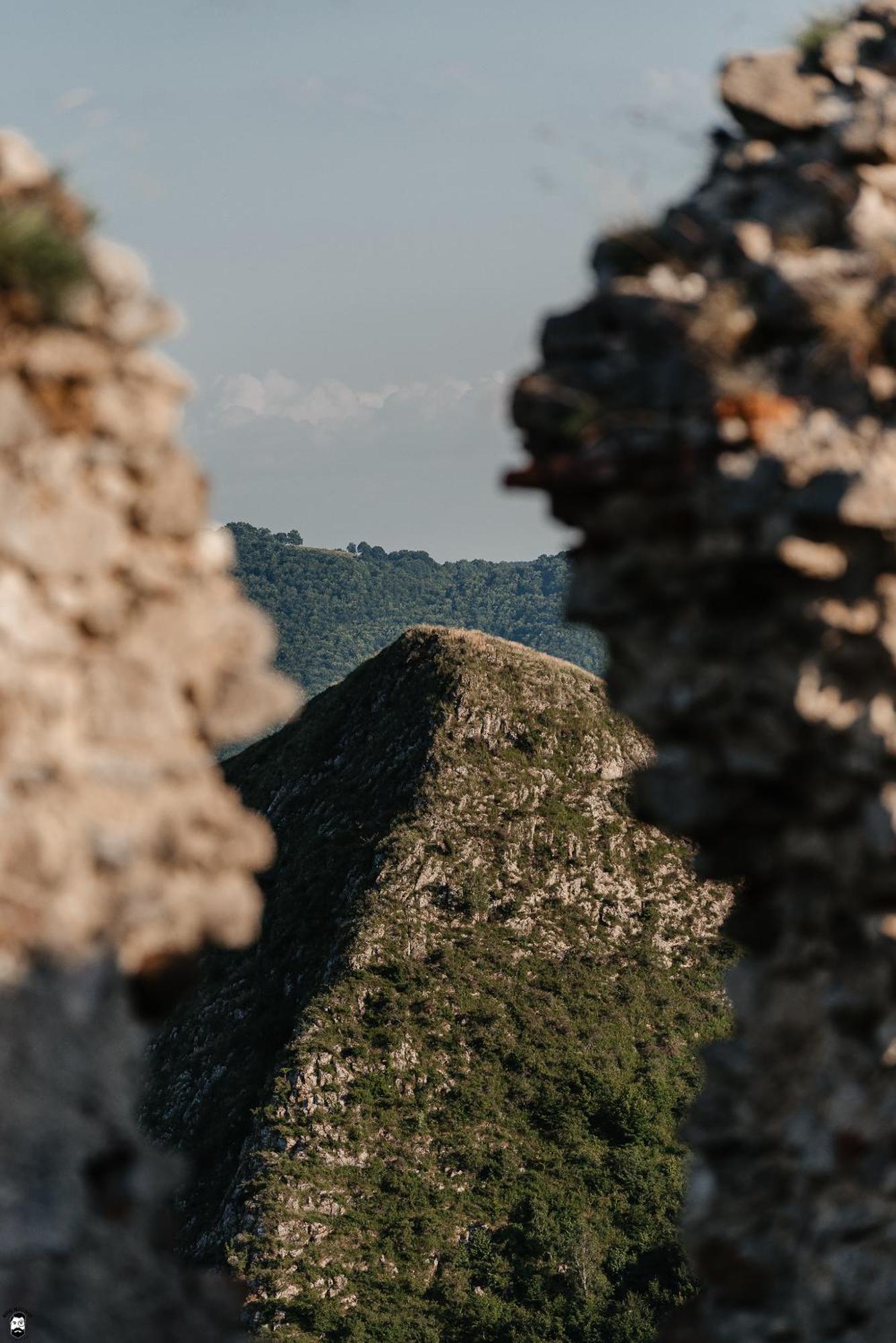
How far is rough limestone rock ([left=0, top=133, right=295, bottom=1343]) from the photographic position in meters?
4.69

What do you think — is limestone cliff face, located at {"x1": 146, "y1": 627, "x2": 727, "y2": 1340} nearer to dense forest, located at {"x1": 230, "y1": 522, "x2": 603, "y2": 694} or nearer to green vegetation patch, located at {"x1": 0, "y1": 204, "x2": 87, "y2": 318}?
green vegetation patch, located at {"x1": 0, "y1": 204, "x2": 87, "y2": 318}

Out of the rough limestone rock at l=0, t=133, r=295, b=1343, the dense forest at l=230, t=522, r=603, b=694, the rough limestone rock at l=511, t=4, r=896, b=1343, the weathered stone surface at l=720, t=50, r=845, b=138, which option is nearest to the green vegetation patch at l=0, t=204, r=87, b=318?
the rough limestone rock at l=0, t=133, r=295, b=1343

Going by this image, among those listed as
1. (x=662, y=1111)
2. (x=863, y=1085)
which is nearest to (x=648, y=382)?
(x=863, y=1085)

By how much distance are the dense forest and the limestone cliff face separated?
8303cm

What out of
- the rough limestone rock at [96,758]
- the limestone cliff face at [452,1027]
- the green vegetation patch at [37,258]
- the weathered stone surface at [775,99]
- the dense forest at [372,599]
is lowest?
the dense forest at [372,599]

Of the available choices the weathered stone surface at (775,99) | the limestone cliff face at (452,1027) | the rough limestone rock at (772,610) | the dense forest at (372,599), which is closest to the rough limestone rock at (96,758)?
the rough limestone rock at (772,610)

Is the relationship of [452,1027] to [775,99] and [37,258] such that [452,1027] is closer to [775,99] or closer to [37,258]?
[775,99]

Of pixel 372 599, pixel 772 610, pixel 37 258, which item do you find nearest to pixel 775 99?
pixel 772 610

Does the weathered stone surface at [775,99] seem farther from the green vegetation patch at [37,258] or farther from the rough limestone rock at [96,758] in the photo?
the green vegetation patch at [37,258]

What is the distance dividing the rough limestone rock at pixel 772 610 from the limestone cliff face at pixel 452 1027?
14478 millimetres

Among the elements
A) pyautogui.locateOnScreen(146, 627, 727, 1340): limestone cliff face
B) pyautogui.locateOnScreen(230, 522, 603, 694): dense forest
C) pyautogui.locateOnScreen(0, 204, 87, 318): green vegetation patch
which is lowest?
pyautogui.locateOnScreen(230, 522, 603, 694): dense forest

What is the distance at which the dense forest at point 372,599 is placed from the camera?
137875mm

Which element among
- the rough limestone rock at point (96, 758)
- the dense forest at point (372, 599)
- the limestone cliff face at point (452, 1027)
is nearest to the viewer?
the rough limestone rock at point (96, 758)

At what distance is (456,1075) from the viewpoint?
23203 millimetres
